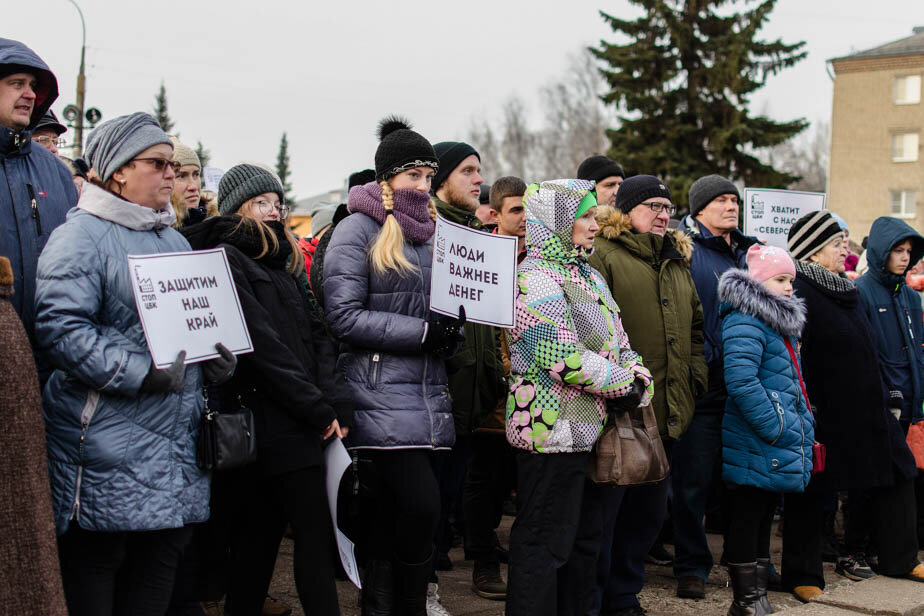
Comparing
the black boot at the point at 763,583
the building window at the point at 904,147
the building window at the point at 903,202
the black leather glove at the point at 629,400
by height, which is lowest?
the black boot at the point at 763,583

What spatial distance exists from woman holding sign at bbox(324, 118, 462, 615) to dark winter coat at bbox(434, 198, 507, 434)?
28.0 inches

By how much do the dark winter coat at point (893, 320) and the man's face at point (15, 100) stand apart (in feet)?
17.1

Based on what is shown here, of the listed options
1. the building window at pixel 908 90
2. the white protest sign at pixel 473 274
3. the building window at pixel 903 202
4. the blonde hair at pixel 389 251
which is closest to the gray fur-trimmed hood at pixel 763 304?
the white protest sign at pixel 473 274

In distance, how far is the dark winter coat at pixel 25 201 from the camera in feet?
11.4

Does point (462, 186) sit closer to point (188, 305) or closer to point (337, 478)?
point (337, 478)

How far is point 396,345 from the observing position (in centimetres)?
420

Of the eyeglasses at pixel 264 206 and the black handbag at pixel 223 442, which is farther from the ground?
the eyeglasses at pixel 264 206

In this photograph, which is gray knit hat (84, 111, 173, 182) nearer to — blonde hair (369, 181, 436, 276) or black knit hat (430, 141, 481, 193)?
blonde hair (369, 181, 436, 276)

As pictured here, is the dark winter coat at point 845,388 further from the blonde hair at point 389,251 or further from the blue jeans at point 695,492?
the blonde hair at point 389,251

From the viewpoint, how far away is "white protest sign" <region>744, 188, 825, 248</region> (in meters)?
7.66

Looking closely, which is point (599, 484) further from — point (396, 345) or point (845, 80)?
point (845, 80)

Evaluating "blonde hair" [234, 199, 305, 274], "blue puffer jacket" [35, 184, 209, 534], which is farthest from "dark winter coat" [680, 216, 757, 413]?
"blue puffer jacket" [35, 184, 209, 534]

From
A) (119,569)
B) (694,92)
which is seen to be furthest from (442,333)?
(694,92)

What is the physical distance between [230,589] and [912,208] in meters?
49.2
